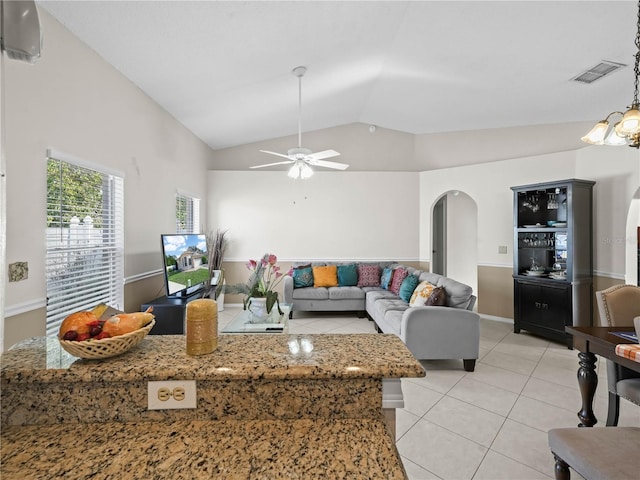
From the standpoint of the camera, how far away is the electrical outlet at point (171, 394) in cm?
85

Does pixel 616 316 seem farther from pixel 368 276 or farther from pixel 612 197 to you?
pixel 368 276

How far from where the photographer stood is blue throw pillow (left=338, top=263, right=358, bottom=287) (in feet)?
18.2

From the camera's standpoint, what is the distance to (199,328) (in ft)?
3.10

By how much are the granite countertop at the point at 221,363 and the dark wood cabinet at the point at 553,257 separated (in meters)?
4.05

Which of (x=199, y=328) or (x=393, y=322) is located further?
(x=393, y=322)

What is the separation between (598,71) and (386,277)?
11.7 feet

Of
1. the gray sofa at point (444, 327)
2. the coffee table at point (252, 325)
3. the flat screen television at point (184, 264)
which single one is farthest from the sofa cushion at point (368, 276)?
the flat screen television at point (184, 264)

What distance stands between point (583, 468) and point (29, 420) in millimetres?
1974

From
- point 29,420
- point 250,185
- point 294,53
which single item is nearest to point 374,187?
point 250,185

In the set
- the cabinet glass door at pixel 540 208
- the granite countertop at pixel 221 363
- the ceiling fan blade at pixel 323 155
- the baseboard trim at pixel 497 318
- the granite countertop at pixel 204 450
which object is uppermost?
the ceiling fan blade at pixel 323 155

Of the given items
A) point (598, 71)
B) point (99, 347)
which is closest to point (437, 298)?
point (598, 71)

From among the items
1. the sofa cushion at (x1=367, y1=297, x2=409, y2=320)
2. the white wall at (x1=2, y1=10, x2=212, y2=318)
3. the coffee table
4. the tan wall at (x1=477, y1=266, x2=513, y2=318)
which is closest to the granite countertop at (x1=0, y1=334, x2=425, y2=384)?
the white wall at (x1=2, y1=10, x2=212, y2=318)

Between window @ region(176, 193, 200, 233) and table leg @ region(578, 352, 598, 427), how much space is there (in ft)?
15.4

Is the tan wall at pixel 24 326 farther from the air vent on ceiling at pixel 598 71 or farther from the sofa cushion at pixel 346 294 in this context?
the air vent on ceiling at pixel 598 71
